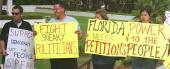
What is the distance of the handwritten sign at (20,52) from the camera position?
8.92 metres

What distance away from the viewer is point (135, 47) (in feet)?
29.2

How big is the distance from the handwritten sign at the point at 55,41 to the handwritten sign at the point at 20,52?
197 millimetres

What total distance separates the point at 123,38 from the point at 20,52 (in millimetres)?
1755

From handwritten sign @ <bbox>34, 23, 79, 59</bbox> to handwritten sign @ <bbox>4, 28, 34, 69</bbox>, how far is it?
0.65 ft

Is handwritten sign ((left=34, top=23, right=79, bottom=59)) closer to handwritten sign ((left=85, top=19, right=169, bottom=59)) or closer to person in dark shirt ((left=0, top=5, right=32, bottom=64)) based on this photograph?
person in dark shirt ((left=0, top=5, right=32, bottom=64))

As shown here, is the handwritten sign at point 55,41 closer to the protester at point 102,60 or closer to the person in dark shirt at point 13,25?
the person in dark shirt at point 13,25

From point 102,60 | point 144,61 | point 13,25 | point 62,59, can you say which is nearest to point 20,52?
point 13,25

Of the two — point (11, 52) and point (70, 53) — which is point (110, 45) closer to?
point (70, 53)

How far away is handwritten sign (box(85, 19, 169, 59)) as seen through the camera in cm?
877

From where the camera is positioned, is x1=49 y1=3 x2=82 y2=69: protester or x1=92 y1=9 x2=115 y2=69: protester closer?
x1=49 y1=3 x2=82 y2=69: protester

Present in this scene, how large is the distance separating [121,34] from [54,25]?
3.71ft

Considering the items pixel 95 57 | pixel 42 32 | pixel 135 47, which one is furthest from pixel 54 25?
pixel 135 47

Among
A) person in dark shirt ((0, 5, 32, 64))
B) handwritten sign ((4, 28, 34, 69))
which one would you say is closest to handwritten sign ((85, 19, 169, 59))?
handwritten sign ((4, 28, 34, 69))

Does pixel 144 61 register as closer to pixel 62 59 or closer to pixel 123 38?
pixel 123 38
